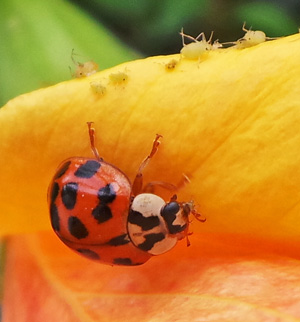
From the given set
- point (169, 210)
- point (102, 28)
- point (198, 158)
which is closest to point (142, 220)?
point (169, 210)

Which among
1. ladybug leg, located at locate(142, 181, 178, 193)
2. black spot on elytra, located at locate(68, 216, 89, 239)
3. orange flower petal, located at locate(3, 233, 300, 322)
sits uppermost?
ladybug leg, located at locate(142, 181, 178, 193)

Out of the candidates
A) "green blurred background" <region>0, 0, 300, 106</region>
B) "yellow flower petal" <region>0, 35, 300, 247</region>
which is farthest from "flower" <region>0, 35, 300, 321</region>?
"green blurred background" <region>0, 0, 300, 106</region>

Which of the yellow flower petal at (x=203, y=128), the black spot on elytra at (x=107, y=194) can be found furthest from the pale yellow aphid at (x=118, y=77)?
the black spot on elytra at (x=107, y=194)

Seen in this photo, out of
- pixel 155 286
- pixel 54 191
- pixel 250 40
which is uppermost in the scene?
pixel 250 40

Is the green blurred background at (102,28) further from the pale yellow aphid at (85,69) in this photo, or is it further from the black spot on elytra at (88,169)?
the black spot on elytra at (88,169)

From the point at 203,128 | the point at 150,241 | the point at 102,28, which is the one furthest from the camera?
the point at 102,28

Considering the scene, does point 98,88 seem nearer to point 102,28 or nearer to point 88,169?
point 88,169

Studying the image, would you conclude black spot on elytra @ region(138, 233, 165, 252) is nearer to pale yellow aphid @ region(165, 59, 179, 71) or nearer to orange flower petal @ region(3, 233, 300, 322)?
orange flower petal @ region(3, 233, 300, 322)
